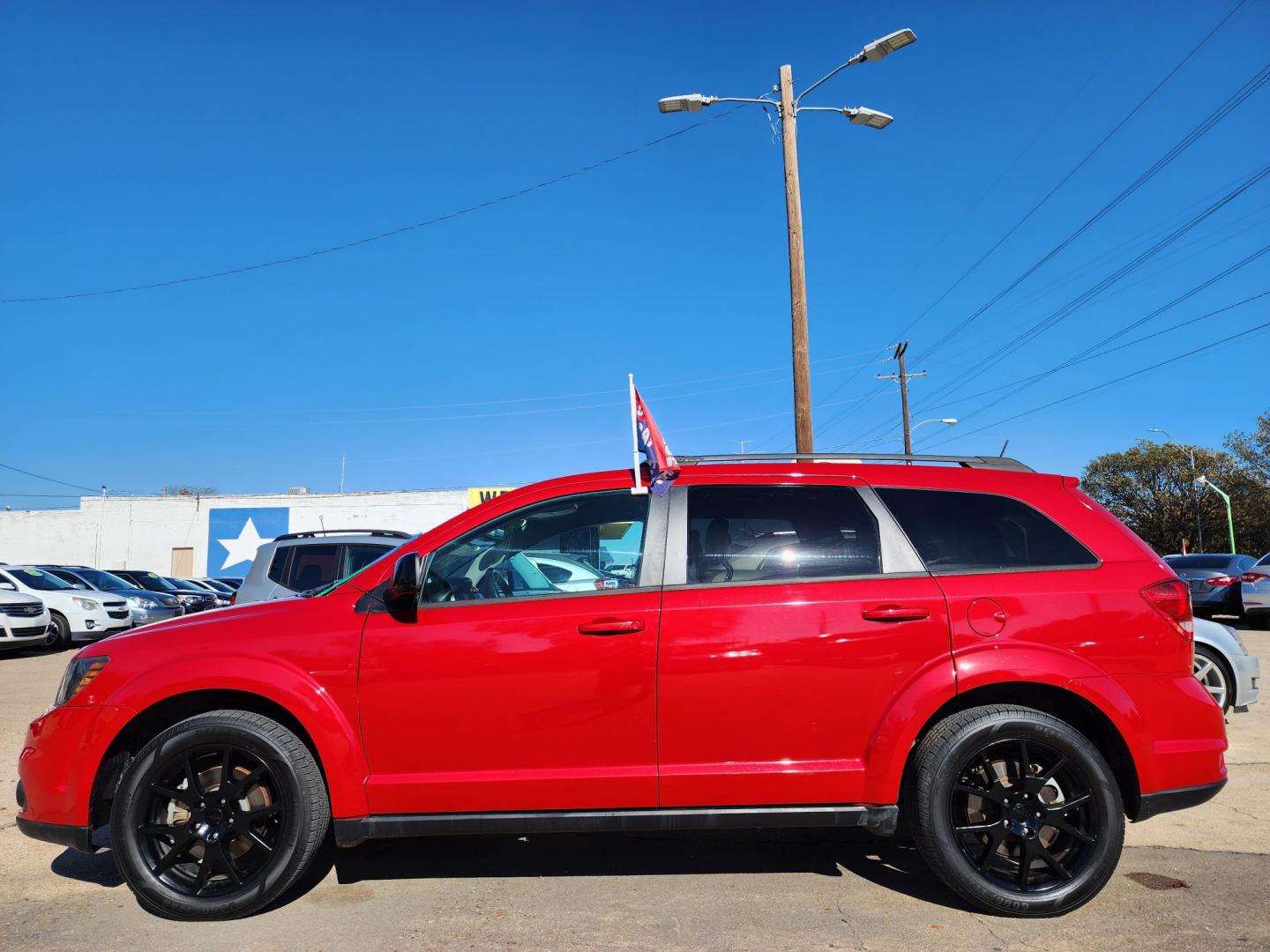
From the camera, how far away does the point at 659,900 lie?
3719 millimetres

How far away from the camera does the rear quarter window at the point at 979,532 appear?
3803 mm

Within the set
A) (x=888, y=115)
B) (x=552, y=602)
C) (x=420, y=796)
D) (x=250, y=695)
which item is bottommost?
(x=420, y=796)

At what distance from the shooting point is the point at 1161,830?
4.68 meters

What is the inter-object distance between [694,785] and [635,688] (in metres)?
0.46

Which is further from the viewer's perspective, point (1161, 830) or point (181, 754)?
point (1161, 830)

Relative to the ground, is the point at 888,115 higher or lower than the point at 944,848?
higher

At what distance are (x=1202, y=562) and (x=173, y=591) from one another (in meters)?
23.2

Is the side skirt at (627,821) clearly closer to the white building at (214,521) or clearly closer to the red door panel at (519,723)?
the red door panel at (519,723)

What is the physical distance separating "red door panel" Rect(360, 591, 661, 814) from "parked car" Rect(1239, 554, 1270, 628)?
1529 cm

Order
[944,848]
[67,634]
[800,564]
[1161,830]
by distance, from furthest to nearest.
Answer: [67,634] → [1161,830] → [800,564] → [944,848]

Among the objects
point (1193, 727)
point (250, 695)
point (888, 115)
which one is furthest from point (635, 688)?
point (888, 115)

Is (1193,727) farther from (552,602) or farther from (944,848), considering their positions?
(552,602)

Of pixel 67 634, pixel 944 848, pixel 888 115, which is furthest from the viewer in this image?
pixel 67 634

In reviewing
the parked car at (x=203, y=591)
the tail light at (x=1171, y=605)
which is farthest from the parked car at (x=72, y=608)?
the tail light at (x=1171, y=605)
